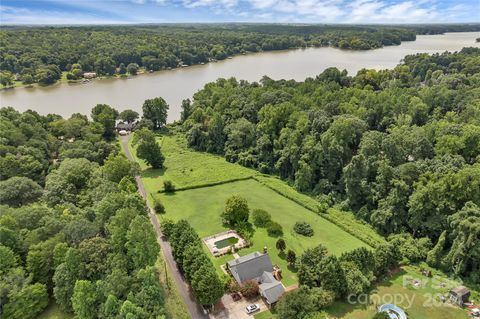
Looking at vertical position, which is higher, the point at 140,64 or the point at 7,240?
the point at 140,64

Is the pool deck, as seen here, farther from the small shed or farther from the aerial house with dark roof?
the small shed

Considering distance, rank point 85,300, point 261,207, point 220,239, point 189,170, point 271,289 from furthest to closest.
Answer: point 189,170 < point 261,207 < point 220,239 < point 271,289 < point 85,300

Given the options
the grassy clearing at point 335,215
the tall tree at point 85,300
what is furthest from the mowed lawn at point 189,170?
the tall tree at point 85,300

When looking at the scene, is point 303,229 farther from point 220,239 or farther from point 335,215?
point 220,239

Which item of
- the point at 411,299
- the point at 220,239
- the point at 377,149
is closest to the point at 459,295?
the point at 411,299

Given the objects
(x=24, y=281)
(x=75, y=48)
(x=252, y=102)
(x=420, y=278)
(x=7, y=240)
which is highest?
(x=75, y=48)

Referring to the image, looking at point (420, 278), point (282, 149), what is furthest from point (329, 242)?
point (282, 149)

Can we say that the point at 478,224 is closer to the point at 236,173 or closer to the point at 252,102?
the point at 236,173
